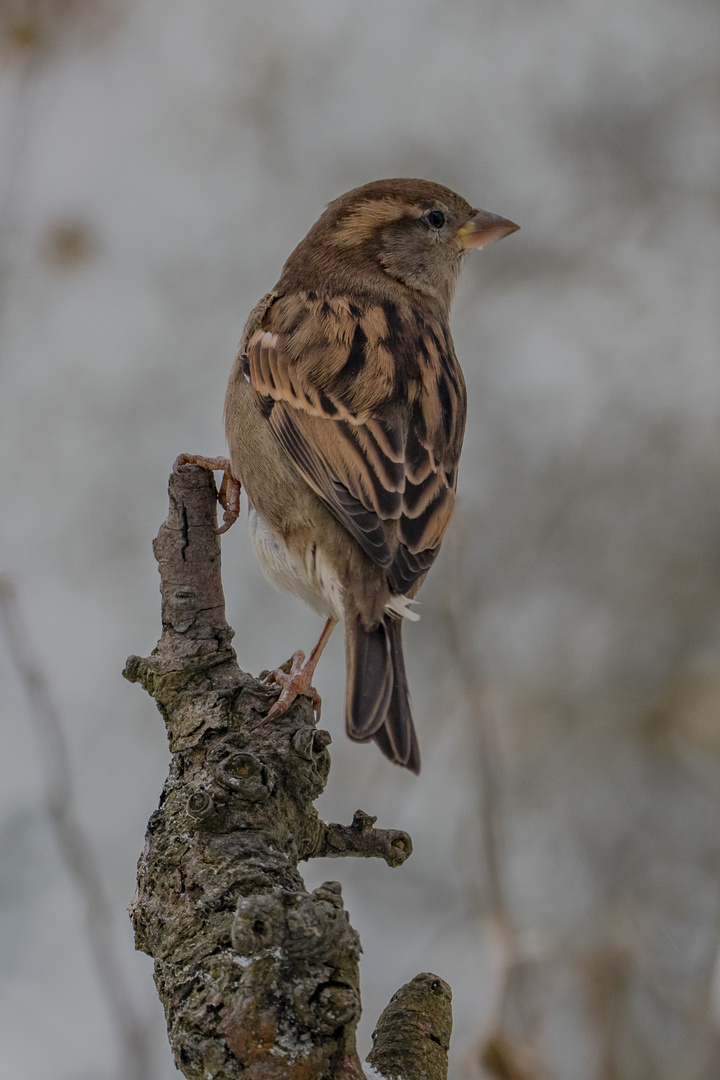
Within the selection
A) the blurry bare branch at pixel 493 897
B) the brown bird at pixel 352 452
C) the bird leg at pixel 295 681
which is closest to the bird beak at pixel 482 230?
the brown bird at pixel 352 452

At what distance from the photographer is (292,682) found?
2.45m

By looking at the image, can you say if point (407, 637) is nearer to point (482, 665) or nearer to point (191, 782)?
point (482, 665)

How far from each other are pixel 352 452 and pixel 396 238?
1.25 meters

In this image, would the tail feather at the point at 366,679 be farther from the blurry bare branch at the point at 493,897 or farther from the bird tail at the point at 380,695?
the blurry bare branch at the point at 493,897

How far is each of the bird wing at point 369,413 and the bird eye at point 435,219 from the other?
579mm

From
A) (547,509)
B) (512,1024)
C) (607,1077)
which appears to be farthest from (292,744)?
(547,509)

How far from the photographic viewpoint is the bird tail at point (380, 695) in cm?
236

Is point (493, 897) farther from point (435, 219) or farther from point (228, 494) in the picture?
point (435, 219)

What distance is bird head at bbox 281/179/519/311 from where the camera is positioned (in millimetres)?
3811

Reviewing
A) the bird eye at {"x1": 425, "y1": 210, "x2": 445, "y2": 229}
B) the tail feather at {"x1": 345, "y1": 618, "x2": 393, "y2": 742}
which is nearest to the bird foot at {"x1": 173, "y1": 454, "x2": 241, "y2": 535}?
the tail feather at {"x1": 345, "y1": 618, "x2": 393, "y2": 742}

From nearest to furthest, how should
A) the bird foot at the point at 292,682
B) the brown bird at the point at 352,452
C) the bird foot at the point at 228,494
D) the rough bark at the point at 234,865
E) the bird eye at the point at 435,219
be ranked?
the rough bark at the point at 234,865
the bird foot at the point at 292,682
the brown bird at the point at 352,452
the bird foot at the point at 228,494
the bird eye at the point at 435,219

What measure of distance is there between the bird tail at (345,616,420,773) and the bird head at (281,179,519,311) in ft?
4.96

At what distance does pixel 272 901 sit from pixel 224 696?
77 cm

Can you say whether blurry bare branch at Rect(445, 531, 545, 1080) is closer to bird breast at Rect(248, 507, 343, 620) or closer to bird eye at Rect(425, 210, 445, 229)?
bird breast at Rect(248, 507, 343, 620)
